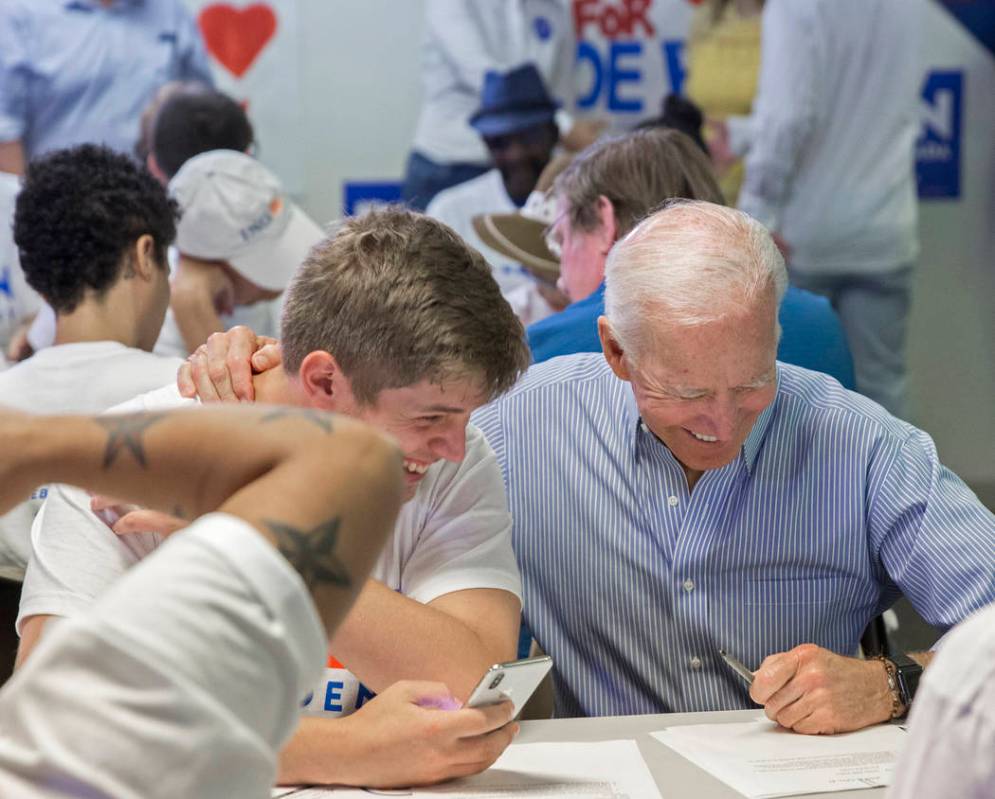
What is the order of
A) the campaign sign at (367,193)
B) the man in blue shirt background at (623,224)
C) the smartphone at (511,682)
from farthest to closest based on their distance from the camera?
the campaign sign at (367,193) → the man in blue shirt background at (623,224) → the smartphone at (511,682)

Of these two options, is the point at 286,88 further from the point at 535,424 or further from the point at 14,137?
the point at 535,424

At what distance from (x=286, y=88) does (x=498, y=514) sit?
455 centimetres

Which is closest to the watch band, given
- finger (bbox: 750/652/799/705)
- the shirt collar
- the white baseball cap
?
finger (bbox: 750/652/799/705)

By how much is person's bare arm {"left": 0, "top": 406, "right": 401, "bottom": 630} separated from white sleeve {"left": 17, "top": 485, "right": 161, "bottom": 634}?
2.62ft

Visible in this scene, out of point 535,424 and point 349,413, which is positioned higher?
point 349,413

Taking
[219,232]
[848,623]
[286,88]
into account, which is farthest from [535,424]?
[286,88]

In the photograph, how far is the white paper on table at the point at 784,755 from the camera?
65.9 inches

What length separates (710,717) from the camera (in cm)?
197

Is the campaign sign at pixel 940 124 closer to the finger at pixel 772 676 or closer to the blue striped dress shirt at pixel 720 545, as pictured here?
the blue striped dress shirt at pixel 720 545

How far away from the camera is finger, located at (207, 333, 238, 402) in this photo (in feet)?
6.22

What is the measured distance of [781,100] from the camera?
6102 mm

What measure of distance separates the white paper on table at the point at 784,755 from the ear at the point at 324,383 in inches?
25.2

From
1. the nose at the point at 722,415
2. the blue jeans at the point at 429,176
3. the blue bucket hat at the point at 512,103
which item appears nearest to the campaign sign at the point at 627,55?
the blue bucket hat at the point at 512,103

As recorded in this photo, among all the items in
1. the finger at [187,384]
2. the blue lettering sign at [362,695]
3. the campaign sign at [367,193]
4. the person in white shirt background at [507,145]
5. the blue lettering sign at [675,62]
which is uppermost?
the finger at [187,384]
